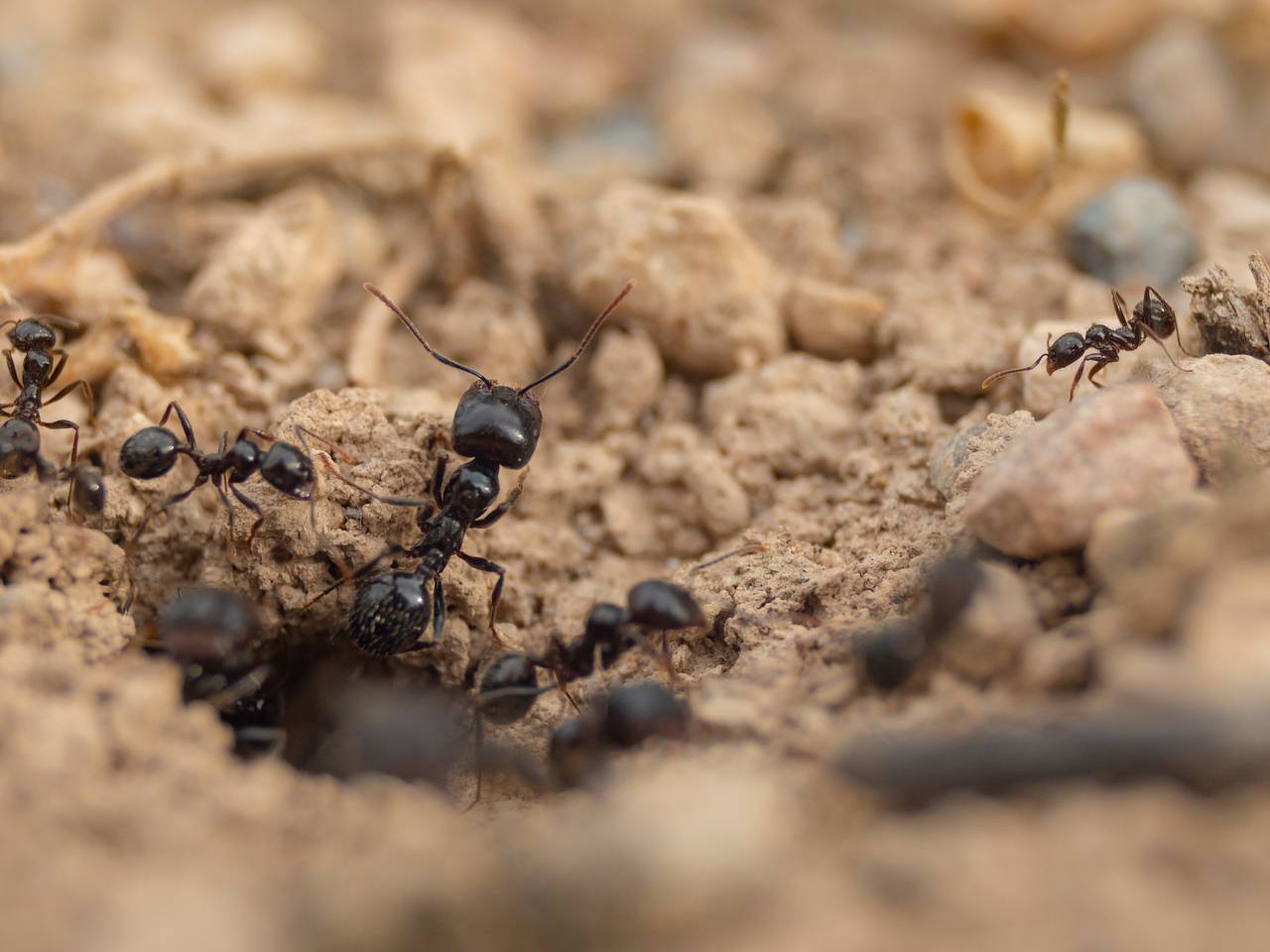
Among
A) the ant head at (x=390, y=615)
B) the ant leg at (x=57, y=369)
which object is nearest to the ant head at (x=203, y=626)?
the ant head at (x=390, y=615)

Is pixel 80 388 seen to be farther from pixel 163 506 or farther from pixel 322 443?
pixel 322 443

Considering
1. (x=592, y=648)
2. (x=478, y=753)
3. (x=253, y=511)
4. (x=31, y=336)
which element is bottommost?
(x=478, y=753)

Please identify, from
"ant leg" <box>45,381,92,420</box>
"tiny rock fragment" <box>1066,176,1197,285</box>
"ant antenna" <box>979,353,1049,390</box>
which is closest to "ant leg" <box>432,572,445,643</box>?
"ant leg" <box>45,381,92,420</box>

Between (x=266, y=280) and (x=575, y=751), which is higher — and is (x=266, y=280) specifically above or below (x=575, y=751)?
above

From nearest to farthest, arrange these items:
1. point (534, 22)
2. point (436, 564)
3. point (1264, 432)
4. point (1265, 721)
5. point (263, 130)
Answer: point (1265, 721)
point (1264, 432)
point (436, 564)
point (263, 130)
point (534, 22)

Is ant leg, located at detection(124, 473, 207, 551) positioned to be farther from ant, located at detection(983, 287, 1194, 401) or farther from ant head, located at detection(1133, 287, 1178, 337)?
→ ant head, located at detection(1133, 287, 1178, 337)

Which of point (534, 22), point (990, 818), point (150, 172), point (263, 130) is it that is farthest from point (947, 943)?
point (534, 22)

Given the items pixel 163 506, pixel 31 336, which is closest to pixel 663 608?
pixel 163 506

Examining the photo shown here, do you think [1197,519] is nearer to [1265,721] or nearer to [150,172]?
[1265,721]
